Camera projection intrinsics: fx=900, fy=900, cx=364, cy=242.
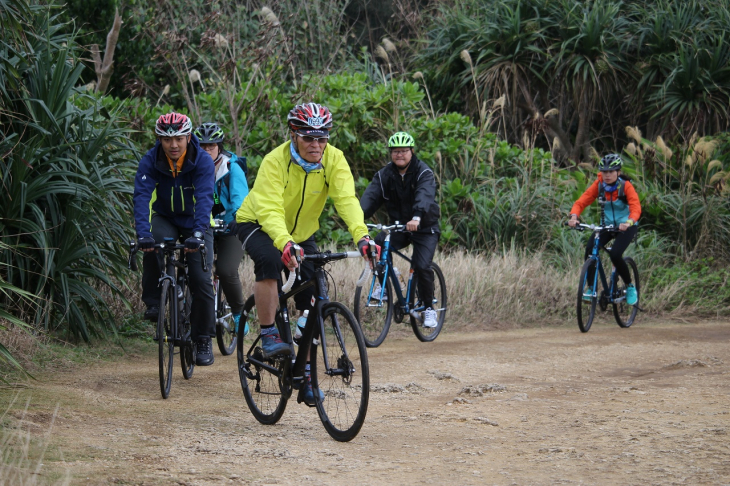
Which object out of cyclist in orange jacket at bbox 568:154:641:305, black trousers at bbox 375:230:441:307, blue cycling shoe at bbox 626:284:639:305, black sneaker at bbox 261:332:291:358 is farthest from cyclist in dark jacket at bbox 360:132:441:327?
black sneaker at bbox 261:332:291:358

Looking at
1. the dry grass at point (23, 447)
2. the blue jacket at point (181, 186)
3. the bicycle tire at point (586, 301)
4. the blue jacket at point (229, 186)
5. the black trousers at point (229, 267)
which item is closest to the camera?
the dry grass at point (23, 447)

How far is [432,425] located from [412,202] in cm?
437

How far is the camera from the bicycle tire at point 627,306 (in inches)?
448


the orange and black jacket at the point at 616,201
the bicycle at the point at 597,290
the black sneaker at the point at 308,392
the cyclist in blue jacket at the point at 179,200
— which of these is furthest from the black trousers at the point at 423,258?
the black sneaker at the point at 308,392

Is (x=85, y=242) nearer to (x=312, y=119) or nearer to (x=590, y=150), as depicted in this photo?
(x=312, y=119)

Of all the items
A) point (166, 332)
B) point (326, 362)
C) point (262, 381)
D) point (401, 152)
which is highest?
point (401, 152)

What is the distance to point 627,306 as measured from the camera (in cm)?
1214

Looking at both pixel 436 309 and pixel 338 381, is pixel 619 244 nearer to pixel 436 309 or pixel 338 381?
pixel 436 309

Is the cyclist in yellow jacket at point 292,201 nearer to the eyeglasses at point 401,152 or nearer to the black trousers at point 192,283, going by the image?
the black trousers at point 192,283

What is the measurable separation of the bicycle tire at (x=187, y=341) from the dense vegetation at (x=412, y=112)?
1.15m

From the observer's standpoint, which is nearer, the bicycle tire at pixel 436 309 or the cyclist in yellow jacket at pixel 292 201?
the cyclist in yellow jacket at pixel 292 201

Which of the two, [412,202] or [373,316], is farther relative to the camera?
[373,316]

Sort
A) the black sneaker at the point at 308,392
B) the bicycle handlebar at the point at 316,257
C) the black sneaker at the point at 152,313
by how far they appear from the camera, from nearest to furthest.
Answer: the bicycle handlebar at the point at 316,257, the black sneaker at the point at 308,392, the black sneaker at the point at 152,313

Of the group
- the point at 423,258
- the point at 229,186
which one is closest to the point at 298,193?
the point at 229,186
